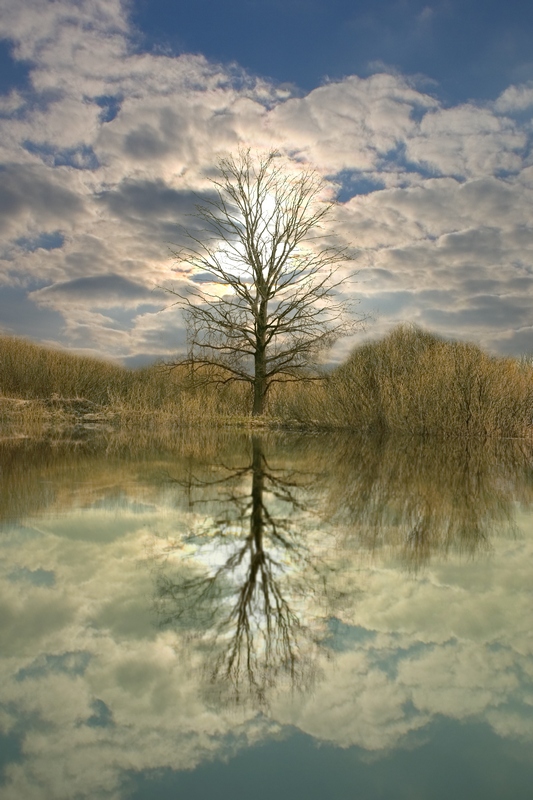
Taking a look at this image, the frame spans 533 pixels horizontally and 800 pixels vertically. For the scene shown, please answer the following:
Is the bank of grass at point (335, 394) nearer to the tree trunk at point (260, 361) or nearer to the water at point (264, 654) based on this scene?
the tree trunk at point (260, 361)

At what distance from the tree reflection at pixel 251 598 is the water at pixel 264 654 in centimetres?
1

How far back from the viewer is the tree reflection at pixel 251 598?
6.51ft

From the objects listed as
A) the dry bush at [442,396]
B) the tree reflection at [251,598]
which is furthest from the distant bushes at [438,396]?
the tree reflection at [251,598]

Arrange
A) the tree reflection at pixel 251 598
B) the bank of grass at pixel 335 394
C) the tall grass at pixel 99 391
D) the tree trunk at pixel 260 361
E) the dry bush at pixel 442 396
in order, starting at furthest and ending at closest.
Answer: the tree trunk at pixel 260 361 → the tall grass at pixel 99 391 → the bank of grass at pixel 335 394 → the dry bush at pixel 442 396 → the tree reflection at pixel 251 598

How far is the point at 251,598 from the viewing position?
8.71 feet

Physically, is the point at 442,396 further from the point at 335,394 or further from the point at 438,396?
Answer: the point at 335,394

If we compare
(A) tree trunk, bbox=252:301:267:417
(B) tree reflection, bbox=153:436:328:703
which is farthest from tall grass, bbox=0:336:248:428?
(B) tree reflection, bbox=153:436:328:703

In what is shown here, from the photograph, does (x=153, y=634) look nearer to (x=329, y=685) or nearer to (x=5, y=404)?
(x=329, y=685)

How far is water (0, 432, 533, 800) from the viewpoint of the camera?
1.54 meters

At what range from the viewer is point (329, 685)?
189cm

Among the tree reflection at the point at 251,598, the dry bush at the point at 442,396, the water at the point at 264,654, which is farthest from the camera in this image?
the dry bush at the point at 442,396

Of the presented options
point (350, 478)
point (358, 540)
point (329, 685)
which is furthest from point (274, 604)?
point (350, 478)

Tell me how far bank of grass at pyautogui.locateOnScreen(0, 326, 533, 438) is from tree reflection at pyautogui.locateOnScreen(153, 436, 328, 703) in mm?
11178

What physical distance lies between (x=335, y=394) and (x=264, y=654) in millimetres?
16114
